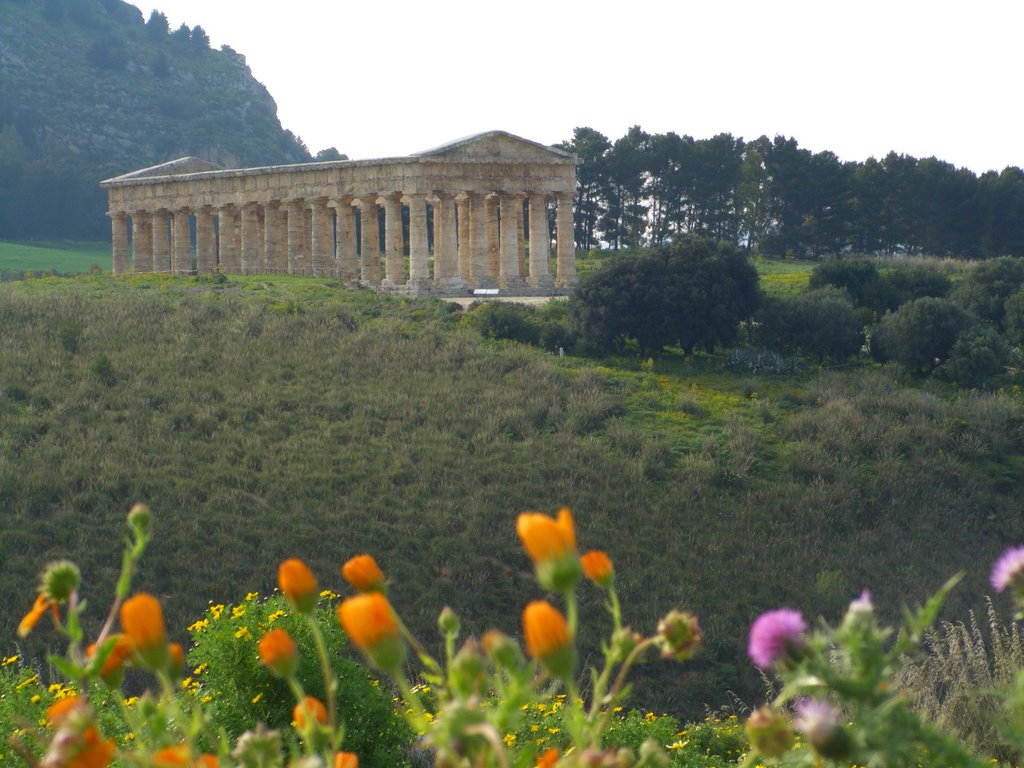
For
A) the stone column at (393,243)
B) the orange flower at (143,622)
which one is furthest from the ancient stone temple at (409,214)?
the orange flower at (143,622)

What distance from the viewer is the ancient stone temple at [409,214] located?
48719mm

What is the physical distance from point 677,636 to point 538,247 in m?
48.1

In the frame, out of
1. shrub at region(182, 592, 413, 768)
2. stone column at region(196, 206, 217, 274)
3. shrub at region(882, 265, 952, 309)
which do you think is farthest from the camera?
→ stone column at region(196, 206, 217, 274)

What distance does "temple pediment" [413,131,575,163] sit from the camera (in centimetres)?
4825

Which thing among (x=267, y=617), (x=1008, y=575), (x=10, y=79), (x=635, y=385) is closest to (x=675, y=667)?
(x=267, y=617)

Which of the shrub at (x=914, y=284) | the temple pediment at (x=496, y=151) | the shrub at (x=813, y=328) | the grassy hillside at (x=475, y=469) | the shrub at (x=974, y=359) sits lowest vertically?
the grassy hillside at (x=475, y=469)

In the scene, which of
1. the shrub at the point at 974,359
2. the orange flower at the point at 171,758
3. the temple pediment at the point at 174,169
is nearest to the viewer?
the orange flower at the point at 171,758

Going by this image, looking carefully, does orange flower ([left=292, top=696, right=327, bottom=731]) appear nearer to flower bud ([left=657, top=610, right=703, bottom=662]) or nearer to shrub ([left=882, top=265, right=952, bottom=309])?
flower bud ([left=657, top=610, right=703, bottom=662])

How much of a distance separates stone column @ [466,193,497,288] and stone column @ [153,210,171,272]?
15781mm

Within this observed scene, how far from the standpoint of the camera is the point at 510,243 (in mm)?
50625

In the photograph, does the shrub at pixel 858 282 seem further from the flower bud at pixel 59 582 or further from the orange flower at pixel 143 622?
the orange flower at pixel 143 622

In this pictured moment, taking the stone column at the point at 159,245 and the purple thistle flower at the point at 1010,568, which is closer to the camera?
the purple thistle flower at the point at 1010,568

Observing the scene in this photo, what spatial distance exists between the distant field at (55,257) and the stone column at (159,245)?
45.6 ft

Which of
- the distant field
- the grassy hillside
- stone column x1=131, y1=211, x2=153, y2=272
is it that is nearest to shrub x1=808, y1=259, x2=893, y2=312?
the grassy hillside
